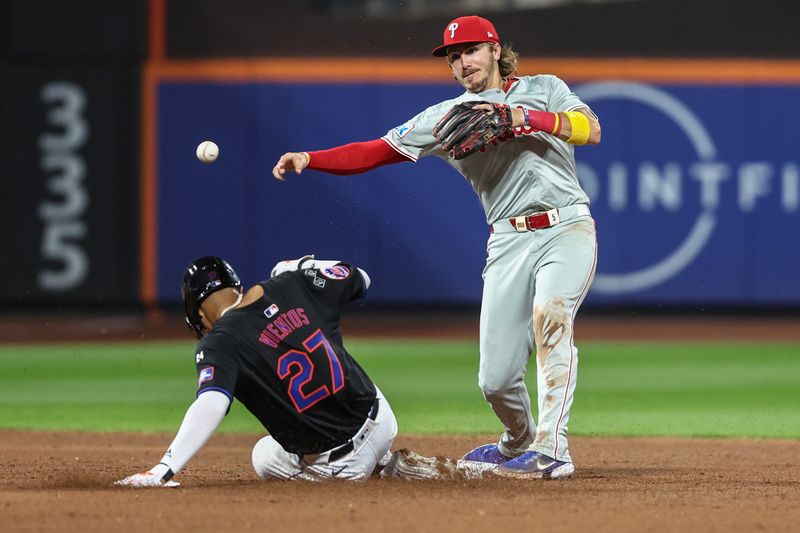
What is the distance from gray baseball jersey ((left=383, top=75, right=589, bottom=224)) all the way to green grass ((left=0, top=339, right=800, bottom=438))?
244 centimetres

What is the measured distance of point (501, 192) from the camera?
557 centimetres

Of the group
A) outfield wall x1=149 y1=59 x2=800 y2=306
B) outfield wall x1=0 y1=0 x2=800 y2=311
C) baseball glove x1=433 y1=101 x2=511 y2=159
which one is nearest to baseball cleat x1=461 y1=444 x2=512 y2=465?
baseball glove x1=433 y1=101 x2=511 y2=159

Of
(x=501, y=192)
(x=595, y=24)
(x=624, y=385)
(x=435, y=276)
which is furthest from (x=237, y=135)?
(x=501, y=192)

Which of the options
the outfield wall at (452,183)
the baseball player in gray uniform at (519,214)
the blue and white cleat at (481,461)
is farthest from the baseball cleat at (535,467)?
the outfield wall at (452,183)

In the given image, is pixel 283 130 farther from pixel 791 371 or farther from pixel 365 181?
pixel 791 371

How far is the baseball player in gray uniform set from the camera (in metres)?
5.27

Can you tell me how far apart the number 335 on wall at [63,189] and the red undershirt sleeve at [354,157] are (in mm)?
8798

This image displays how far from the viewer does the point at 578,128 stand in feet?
17.5

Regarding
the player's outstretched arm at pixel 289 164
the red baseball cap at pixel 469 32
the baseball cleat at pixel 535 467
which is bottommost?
the baseball cleat at pixel 535 467

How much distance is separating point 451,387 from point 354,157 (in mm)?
4317

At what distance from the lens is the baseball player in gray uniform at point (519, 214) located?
527cm

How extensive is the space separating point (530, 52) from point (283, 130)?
9.47 ft

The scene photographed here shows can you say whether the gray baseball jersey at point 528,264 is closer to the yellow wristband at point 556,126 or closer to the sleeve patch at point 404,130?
the sleeve patch at point 404,130

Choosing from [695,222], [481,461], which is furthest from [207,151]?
[695,222]
